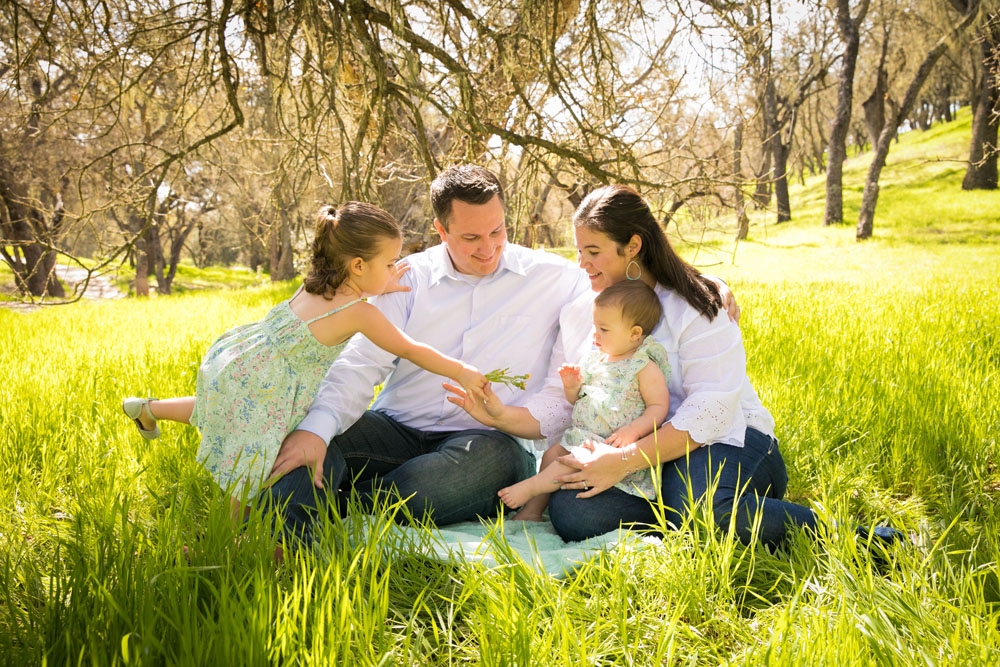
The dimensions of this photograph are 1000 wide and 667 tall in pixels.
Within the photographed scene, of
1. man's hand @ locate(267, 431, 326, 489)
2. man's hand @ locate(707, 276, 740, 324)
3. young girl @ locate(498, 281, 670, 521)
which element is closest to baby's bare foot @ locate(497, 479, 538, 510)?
young girl @ locate(498, 281, 670, 521)

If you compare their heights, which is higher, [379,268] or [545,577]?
[379,268]

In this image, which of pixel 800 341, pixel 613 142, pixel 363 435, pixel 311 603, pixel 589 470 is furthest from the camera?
pixel 800 341

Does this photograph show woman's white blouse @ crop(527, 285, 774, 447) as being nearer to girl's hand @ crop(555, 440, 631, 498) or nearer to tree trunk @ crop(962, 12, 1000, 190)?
girl's hand @ crop(555, 440, 631, 498)

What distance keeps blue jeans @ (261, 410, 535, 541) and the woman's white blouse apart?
0.31 meters

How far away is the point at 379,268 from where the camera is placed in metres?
2.89

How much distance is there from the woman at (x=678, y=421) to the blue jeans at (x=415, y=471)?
16 centimetres

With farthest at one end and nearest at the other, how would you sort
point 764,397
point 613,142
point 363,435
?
point 613,142 → point 764,397 → point 363,435

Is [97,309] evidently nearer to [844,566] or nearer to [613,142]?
[613,142]

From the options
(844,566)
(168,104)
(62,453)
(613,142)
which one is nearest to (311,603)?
(844,566)

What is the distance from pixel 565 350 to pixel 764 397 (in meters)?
1.39

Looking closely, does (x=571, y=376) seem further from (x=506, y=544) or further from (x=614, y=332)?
(x=506, y=544)

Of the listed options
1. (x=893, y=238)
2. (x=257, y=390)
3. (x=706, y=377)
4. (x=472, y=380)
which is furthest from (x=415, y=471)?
(x=893, y=238)

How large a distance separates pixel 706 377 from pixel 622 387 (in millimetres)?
346

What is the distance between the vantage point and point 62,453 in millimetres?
3109
